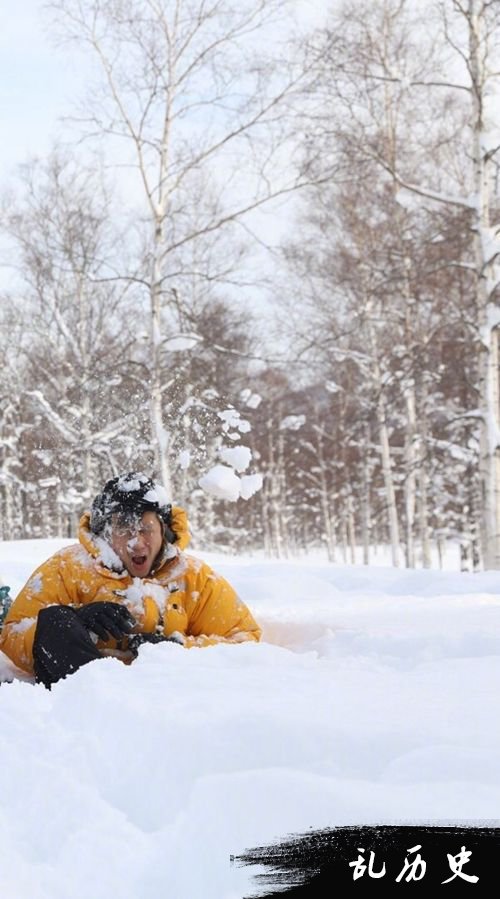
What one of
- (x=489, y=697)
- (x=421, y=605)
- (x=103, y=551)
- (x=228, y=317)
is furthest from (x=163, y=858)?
(x=228, y=317)

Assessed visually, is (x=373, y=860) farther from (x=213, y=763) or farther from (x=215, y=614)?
(x=215, y=614)

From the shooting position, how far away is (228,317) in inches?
557

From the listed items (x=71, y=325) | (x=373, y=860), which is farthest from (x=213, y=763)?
(x=71, y=325)

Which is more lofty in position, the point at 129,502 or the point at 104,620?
the point at 129,502

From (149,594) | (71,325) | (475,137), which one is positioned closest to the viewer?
(149,594)

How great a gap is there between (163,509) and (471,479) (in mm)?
14947

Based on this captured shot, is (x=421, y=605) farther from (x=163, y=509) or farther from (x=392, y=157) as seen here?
(x=392, y=157)

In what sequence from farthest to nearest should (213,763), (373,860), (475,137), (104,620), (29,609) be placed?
(475,137), (29,609), (104,620), (213,763), (373,860)

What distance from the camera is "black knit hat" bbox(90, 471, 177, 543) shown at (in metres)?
3.25

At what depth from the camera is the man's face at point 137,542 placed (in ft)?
10.6

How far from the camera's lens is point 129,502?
3.25 metres

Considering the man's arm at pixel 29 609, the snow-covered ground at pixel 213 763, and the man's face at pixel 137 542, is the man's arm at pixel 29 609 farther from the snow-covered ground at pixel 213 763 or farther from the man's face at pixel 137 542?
the snow-covered ground at pixel 213 763

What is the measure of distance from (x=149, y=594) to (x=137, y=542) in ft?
0.73

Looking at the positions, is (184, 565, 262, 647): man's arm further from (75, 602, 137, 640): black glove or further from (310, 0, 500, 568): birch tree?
(310, 0, 500, 568): birch tree
